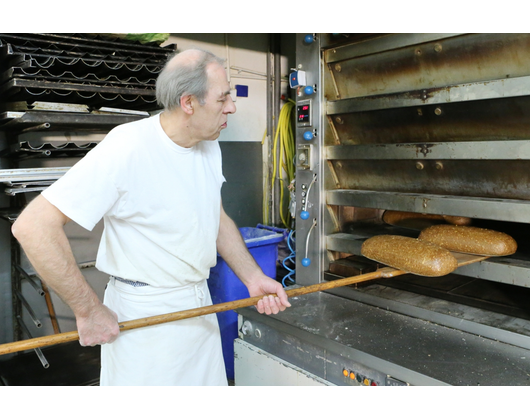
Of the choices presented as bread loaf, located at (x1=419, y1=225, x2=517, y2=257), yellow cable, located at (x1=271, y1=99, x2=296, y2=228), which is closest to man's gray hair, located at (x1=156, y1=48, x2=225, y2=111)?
bread loaf, located at (x1=419, y1=225, x2=517, y2=257)

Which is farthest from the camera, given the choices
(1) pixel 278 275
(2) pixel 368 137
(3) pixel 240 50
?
(3) pixel 240 50

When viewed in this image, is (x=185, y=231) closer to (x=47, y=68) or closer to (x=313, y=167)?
(x=313, y=167)

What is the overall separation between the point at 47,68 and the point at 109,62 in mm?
350

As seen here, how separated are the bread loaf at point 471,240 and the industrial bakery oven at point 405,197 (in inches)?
2.2

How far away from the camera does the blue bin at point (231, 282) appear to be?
2646mm

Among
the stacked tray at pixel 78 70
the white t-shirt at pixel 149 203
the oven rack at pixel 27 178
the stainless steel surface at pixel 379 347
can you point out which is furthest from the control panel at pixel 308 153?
the oven rack at pixel 27 178

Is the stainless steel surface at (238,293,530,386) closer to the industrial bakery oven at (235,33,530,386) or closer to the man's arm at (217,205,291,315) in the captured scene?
the industrial bakery oven at (235,33,530,386)

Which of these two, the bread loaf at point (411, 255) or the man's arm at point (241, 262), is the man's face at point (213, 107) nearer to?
the man's arm at point (241, 262)

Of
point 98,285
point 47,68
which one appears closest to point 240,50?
point 47,68

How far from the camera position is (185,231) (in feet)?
5.35

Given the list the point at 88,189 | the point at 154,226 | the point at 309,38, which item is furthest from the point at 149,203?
the point at 309,38

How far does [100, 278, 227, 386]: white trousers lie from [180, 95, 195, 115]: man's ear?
0.67 metres

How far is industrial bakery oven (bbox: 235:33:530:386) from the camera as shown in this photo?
1.55 m

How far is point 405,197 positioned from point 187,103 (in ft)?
3.26
